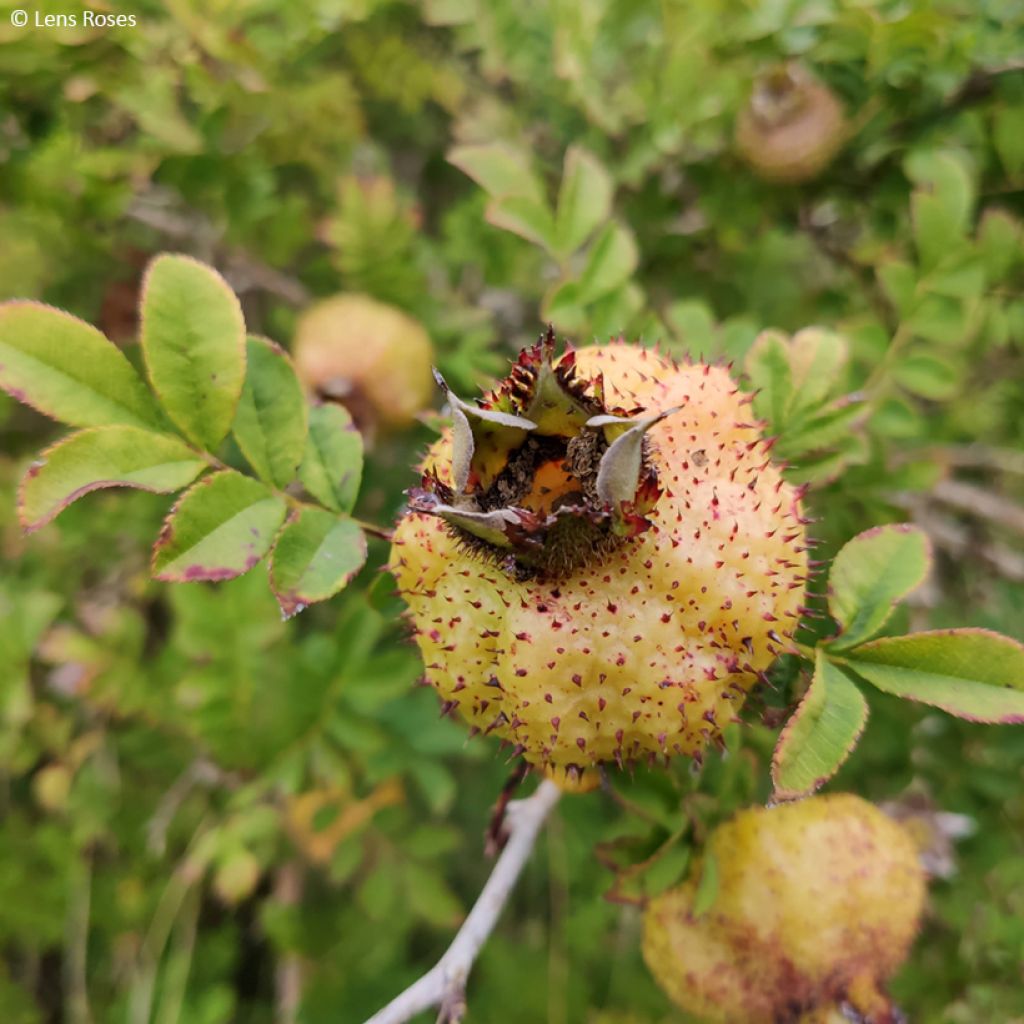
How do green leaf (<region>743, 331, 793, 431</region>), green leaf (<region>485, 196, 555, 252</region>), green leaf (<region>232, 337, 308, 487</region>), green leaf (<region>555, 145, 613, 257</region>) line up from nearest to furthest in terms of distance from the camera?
1. green leaf (<region>232, 337, 308, 487</region>)
2. green leaf (<region>743, 331, 793, 431</region>)
3. green leaf (<region>485, 196, 555, 252</region>)
4. green leaf (<region>555, 145, 613, 257</region>)

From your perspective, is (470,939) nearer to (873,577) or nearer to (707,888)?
(707,888)

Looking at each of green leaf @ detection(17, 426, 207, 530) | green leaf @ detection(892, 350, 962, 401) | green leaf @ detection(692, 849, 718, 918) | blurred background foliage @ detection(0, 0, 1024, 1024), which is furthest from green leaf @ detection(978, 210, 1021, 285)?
green leaf @ detection(17, 426, 207, 530)

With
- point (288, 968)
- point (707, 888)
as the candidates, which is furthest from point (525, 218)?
point (288, 968)

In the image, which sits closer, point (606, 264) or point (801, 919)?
point (801, 919)

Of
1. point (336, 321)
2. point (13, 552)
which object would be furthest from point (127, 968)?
point (336, 321)

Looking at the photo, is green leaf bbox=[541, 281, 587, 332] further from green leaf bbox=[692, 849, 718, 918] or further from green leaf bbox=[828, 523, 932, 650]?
green leaf bbox=[692, 849, 718, 918]

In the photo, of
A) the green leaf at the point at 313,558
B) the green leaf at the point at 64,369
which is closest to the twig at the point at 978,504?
the green leaf at the point at 313,558
